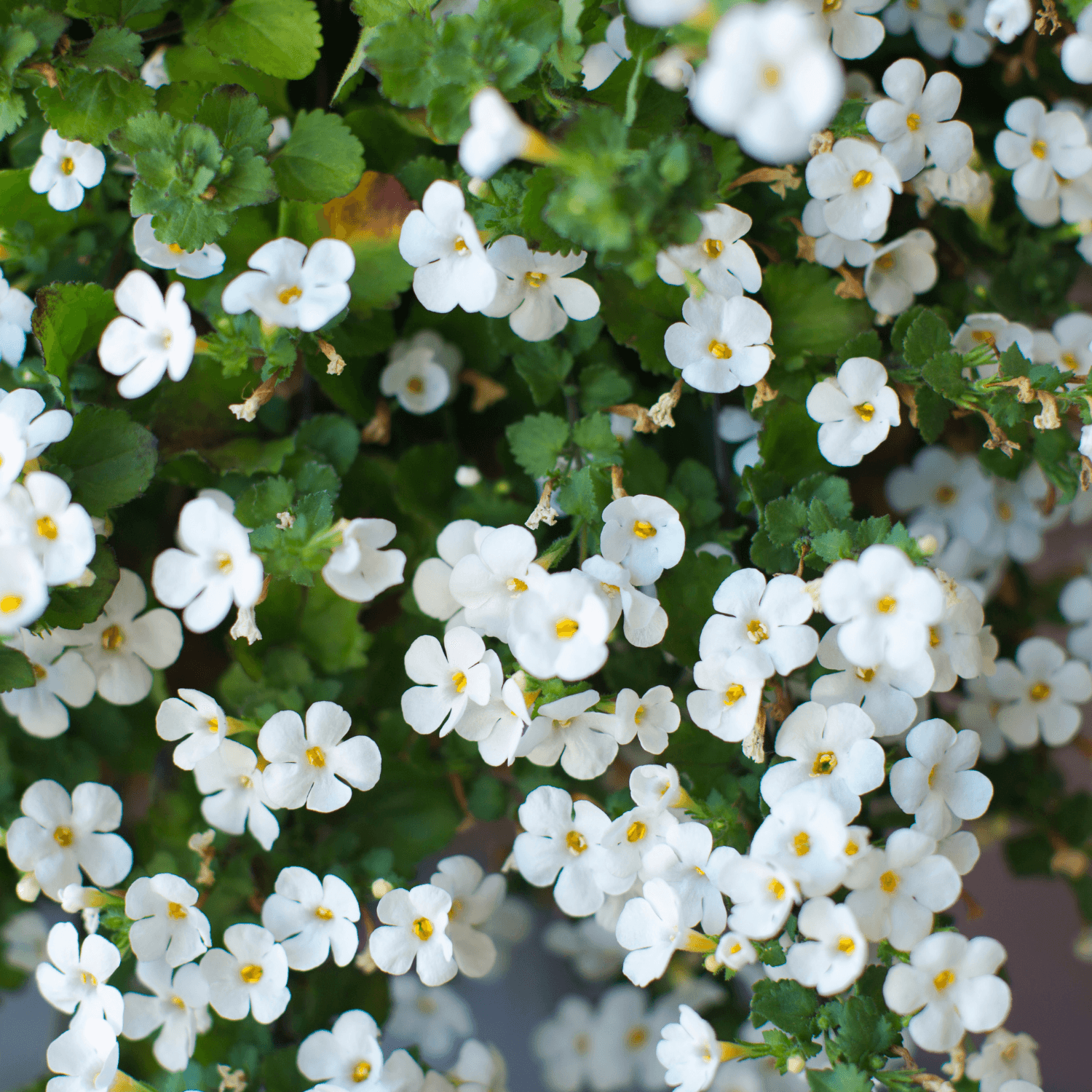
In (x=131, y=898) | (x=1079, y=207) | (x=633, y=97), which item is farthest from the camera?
(x=1079, y=207)

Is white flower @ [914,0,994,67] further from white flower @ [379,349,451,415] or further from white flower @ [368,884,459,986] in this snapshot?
white flower @ [368,884,459,986]

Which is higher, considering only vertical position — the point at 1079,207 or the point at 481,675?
the point at 1079,207

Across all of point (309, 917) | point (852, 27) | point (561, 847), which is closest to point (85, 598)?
point (309, 917)

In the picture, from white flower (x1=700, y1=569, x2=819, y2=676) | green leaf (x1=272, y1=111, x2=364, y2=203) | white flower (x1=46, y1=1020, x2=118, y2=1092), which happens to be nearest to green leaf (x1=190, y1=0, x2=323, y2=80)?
green leaf (x1=272, y1=111, x2=364, y2=203)

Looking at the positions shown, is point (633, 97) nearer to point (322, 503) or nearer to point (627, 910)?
point (322, 503)

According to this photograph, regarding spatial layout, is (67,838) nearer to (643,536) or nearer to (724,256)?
(643,536)

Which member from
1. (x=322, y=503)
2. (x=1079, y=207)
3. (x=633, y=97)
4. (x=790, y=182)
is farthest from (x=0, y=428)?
(x=1079, y=207)

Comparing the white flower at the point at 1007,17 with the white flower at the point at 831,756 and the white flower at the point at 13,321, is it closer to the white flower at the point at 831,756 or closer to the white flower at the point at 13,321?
the white flower at the point at 831,756
